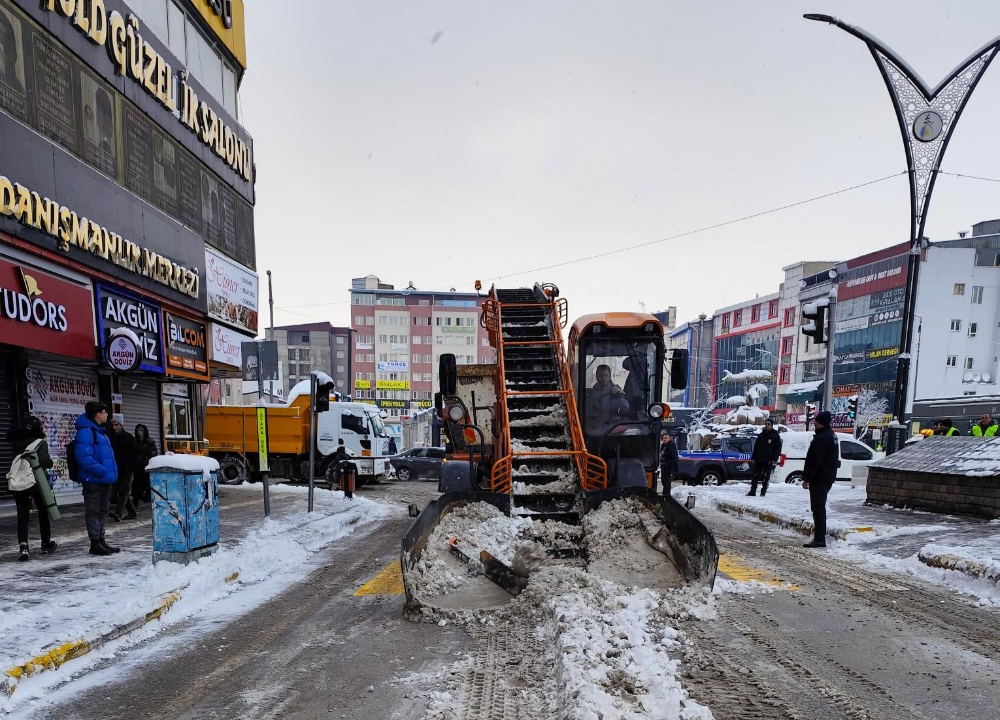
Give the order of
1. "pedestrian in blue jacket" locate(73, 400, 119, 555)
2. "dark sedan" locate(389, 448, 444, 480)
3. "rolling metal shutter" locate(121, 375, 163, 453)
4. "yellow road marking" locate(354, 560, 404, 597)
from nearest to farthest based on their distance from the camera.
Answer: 1. "yellow road marking" locate(354, 560, 404, 597)
2. "pedestrian in blue jacket" locate(73, 400, 119, 555)
3. "rolling metal shutter" locate(121, 375, 163, 453)
4. "dark sedan" locate(389, 448, 444, 480)

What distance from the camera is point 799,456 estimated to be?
18.5m

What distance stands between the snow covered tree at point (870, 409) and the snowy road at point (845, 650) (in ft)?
150

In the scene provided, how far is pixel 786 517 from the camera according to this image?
10141 mm

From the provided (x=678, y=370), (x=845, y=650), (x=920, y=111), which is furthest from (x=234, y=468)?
(x=920, y=111)

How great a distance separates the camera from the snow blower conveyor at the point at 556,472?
5.29m

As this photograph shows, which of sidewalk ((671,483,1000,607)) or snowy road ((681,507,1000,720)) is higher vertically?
snowy road ((681,507,1000,720))

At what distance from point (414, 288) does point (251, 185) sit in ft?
202

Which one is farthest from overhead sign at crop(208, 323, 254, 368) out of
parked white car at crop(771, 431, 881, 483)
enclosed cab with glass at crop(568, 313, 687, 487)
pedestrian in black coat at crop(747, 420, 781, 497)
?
parked white car at crop(771, 431, 881, 483)

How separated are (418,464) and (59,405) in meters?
14.2

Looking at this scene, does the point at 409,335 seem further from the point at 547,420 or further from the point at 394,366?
the point at 547,420

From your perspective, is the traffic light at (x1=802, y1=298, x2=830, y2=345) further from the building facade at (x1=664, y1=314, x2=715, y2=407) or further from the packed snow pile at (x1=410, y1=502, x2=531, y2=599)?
the building facade at (x1=664, y1=314, x2=715, y2=407)

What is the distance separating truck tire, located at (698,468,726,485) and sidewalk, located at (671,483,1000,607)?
6593 mm

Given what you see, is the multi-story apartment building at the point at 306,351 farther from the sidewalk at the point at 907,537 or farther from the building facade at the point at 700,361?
the sidewalk at the point at 907,537

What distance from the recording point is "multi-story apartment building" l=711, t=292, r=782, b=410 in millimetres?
61406
